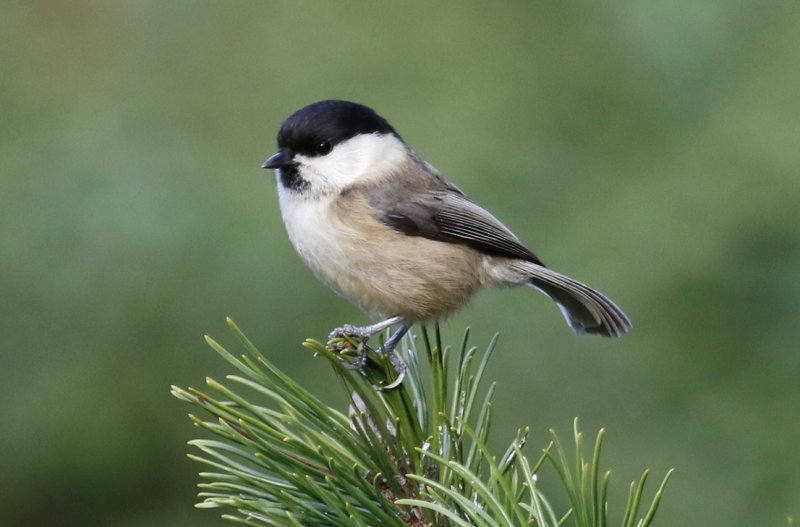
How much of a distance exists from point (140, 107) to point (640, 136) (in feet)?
5.81

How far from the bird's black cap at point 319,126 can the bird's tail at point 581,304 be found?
555mm

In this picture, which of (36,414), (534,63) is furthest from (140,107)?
(534,63)

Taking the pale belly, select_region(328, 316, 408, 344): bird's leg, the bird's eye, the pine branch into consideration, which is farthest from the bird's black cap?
the pine branch

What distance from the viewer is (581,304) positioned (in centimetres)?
232

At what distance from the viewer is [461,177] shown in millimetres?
2973

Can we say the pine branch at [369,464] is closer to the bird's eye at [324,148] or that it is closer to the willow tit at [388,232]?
the willow tit at [388,232]

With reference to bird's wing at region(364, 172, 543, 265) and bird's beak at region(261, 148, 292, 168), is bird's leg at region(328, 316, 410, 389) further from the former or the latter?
bird's beak at region(261, 148, 292, 168)

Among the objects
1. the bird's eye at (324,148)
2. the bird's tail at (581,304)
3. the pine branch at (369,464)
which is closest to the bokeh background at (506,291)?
the bird's tail at (581,304)

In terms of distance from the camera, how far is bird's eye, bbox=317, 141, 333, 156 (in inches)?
89.1

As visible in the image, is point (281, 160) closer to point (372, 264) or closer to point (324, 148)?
point (324, 148)

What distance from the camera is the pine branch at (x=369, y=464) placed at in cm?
119

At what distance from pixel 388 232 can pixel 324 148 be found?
0.84 ft

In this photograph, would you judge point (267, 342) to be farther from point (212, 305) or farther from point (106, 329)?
point (106, 329)

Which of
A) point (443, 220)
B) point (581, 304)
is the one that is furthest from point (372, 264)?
point (581, 304)
